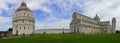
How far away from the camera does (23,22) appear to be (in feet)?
314

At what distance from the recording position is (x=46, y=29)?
4033 inches

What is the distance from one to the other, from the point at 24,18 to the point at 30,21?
2.79 meters

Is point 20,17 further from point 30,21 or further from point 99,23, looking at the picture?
point 99,23

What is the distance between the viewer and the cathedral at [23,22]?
95562 mm

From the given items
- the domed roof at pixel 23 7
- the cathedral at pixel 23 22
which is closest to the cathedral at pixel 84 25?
the cathedral at pixel 23 22

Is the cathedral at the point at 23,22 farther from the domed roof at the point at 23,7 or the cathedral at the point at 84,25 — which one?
the cathedral at the point at 84,25

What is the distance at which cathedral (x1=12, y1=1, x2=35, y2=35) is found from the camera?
9556 cm

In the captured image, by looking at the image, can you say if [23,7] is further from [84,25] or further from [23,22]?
[84,25]

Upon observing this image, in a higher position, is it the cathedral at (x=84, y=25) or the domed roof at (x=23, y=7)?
the domed roof at (x=23, y=7)

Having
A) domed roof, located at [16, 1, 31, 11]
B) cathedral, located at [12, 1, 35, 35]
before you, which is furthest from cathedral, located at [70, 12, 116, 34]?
domed roof, located at [16, 1, 31, 11]

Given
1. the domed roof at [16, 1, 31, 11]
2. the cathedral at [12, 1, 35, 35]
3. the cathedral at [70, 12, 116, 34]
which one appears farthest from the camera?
the cathedral at [70, 12, 116, 34]

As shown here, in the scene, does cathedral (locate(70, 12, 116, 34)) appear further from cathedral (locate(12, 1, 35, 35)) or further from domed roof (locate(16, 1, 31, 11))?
domed roof (locate(16, 1, 31, 11))

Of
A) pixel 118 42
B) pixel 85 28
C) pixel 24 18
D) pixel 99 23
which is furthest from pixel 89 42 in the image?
pixel 99 23

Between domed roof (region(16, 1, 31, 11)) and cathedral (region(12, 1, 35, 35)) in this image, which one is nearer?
cathedral (region(12, 1, 35, 35))
